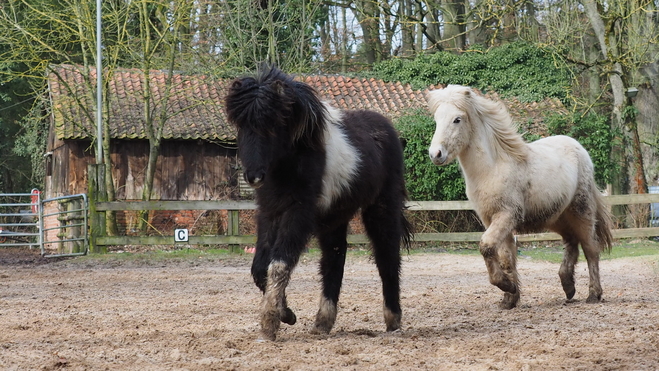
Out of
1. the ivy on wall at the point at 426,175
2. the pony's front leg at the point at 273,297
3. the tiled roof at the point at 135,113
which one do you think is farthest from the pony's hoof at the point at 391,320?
the tiled roof at the point at 135,113

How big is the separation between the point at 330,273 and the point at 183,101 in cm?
1983

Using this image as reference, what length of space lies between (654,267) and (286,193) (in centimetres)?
792

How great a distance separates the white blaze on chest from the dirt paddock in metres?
1.06

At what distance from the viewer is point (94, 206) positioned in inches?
619

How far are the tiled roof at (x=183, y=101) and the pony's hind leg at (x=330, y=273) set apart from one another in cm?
1413

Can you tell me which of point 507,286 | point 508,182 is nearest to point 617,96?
point 508,182

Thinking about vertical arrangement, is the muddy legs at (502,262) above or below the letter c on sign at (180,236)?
above

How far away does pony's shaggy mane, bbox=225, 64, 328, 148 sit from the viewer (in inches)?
206

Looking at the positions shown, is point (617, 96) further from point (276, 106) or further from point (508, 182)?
point (276, 106)

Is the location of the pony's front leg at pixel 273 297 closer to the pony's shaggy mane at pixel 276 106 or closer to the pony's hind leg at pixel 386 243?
the pony's shaggy mane at pixel 276 106

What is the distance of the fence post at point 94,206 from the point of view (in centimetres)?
1573

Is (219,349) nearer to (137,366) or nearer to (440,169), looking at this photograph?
(137,366)

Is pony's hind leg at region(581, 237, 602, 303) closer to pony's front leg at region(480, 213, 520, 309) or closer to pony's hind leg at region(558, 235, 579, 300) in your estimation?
pony's hind leg at region(558, 235, 579, 300)

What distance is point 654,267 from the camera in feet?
37.0
